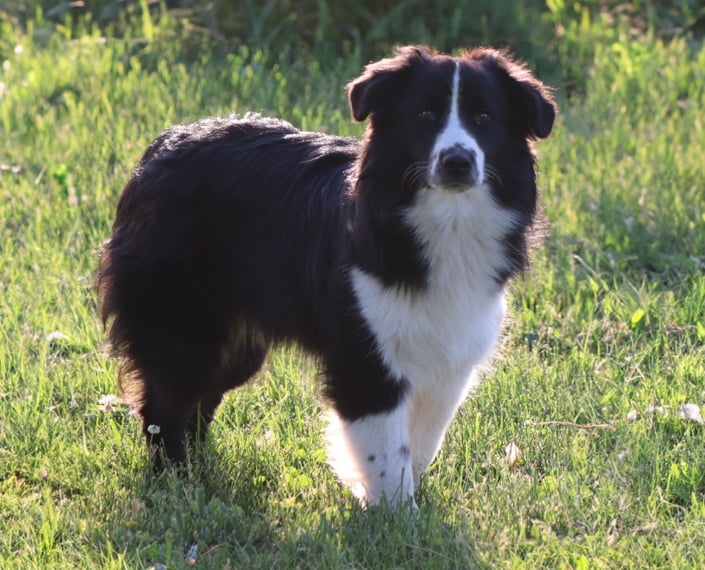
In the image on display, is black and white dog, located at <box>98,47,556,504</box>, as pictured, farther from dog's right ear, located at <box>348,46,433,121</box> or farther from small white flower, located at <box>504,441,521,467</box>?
small white flower, located at <box>504,441,521,467</box>

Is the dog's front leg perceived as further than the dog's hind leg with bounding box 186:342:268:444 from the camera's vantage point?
No

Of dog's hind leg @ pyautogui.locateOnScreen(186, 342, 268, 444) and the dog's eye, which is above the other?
the dog's eye

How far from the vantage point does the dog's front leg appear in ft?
12.1

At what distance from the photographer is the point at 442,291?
12.0 ft

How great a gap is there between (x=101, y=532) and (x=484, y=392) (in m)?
1.82

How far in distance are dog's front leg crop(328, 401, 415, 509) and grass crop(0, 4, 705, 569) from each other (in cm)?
10

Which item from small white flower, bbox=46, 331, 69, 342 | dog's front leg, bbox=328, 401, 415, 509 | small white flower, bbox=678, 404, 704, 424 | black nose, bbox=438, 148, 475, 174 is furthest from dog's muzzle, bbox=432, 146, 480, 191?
small white flower, bbox=46, 331, 69, 342

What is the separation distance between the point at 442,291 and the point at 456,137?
21.5 inches

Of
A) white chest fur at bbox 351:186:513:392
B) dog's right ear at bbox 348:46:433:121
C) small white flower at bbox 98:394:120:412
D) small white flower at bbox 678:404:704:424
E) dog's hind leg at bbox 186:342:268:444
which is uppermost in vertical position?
dog's right ear at bbox 348:46:433:121

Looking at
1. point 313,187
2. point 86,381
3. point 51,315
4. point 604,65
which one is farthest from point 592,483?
point 604,65

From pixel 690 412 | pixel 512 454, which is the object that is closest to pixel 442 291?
pixel 512 454

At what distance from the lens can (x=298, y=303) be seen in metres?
3.97

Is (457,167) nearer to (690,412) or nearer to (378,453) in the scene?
(378,453)

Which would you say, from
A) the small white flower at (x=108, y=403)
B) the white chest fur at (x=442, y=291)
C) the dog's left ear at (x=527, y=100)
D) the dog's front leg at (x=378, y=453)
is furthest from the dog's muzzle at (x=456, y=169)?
the small white flower at (x=108, y=403)
